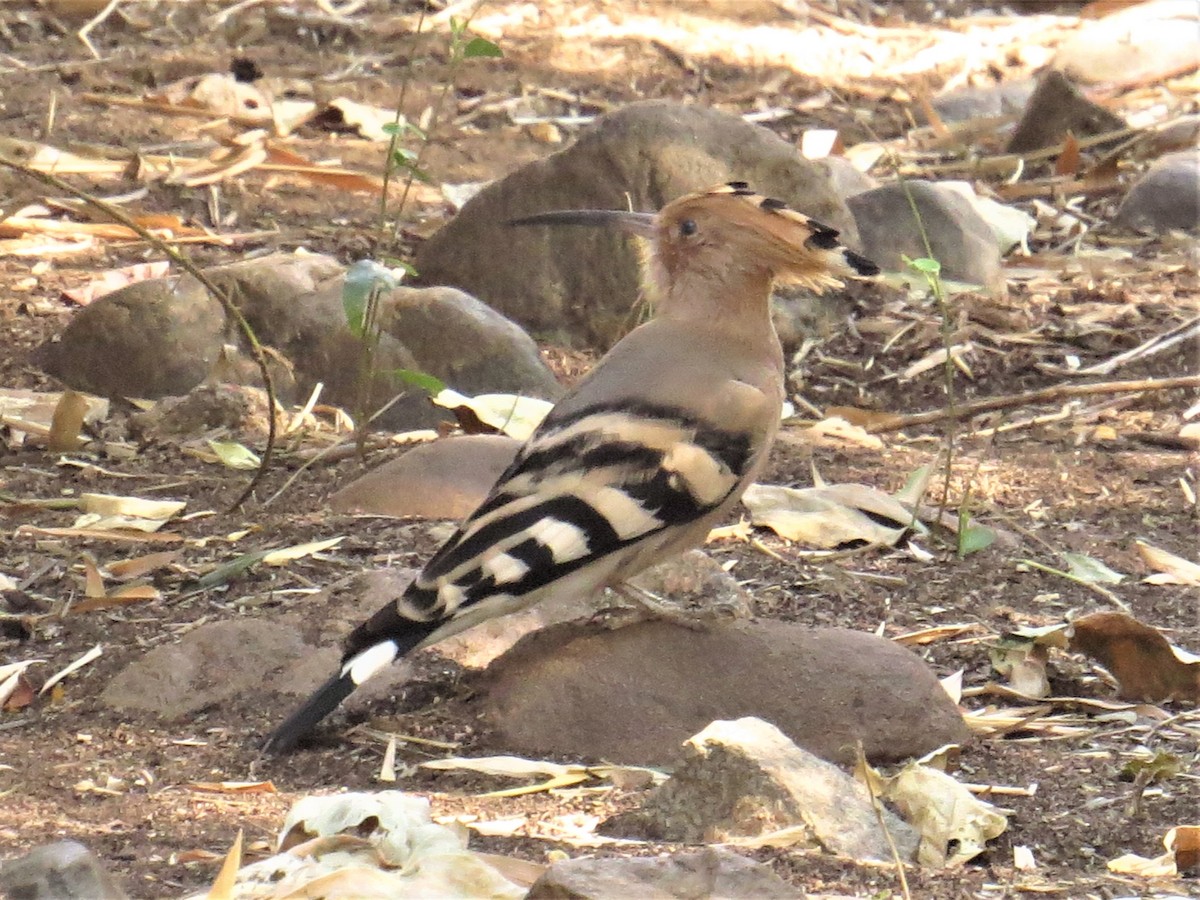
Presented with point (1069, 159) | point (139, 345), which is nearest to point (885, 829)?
point (139, 345)

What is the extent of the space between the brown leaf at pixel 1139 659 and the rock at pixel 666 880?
1.38m

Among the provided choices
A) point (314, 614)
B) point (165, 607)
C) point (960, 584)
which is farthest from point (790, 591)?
point (165, 607)

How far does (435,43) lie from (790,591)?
4.72 m

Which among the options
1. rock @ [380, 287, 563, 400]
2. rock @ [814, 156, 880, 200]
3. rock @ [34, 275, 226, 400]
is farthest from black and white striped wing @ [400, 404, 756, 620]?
rock @ [814, 156, 880, 200]

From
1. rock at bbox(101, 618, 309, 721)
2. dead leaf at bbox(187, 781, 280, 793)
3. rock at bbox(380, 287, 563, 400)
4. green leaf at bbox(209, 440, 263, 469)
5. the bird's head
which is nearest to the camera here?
dead leaf at bbox(187, 781, 280, 793)

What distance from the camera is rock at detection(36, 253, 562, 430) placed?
5012 mm

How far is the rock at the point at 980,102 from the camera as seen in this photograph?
788 cm

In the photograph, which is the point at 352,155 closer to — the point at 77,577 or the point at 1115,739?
the point at 77,577

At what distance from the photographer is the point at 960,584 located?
405 centimetres

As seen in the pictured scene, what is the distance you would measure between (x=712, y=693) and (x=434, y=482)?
1149 millimetres

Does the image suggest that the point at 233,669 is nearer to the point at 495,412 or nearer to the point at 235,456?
the point at 235,456

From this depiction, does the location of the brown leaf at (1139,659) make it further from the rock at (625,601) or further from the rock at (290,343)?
the rock at (290,343)

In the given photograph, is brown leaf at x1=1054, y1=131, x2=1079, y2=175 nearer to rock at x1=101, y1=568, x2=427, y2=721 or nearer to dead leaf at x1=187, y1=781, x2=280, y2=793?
rock at x1=101, y1=568, x2=427, y2=721

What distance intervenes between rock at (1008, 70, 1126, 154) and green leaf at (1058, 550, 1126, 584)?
353 centimetres
